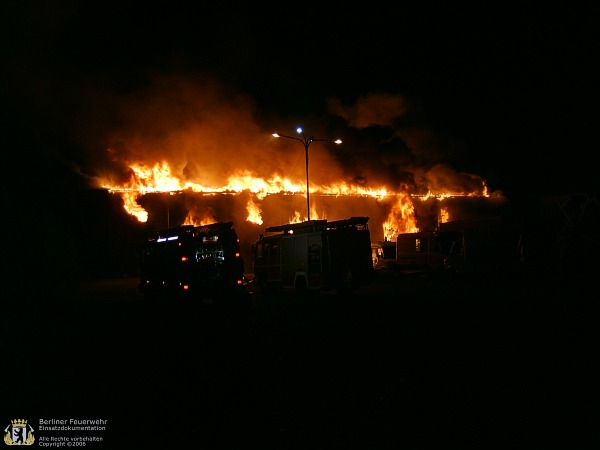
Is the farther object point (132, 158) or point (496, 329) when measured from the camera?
point (132, 158)

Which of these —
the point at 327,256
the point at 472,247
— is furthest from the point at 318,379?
→ the point at 472,247

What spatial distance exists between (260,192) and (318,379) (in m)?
40.6

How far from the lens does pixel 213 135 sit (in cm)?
4972

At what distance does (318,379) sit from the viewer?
21.5ft

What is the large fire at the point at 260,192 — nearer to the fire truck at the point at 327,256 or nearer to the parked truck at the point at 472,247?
the parked truck at the point at 472,247

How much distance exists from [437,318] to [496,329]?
1.96 meters

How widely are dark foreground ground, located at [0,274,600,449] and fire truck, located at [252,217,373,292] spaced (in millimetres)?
6443

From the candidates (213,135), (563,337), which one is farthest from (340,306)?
(213,135)

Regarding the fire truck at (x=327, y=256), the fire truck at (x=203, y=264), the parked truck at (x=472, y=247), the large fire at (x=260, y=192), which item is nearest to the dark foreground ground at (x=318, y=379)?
the fire truck at (x=203, y=264)

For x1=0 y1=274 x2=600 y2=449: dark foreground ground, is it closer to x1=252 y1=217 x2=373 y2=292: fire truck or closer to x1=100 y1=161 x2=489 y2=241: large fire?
x1=252 y1=217 x2=373 y2=292: fire truck

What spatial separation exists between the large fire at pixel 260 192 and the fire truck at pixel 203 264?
87.7 ft

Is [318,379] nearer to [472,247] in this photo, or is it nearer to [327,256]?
[327,256]

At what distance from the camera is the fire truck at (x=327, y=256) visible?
19312mm

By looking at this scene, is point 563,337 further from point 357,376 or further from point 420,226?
point 420,226
